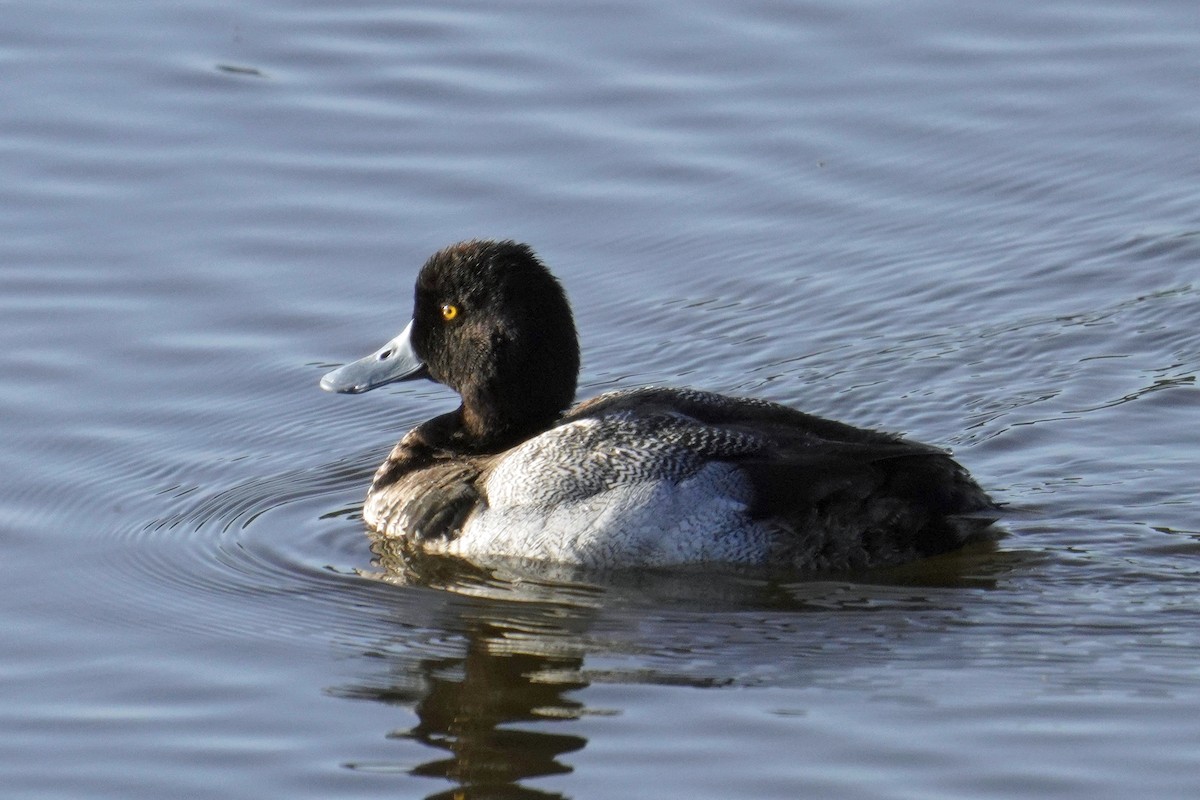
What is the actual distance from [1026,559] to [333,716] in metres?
2.89

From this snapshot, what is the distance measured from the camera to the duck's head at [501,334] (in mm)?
8867

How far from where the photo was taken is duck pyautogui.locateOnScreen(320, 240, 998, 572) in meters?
8.01

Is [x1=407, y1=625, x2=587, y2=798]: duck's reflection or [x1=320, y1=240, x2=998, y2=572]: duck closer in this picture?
[x1=407, y1=625, x2=587, y2=798]: duck's reflection

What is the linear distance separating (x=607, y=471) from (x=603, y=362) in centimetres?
239

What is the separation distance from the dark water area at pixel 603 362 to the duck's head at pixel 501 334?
0.82m

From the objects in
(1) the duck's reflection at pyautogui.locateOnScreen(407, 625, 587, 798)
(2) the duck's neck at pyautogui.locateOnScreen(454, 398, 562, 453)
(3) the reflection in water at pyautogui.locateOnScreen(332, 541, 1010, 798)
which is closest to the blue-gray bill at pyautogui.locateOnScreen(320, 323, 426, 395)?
(2) the duck's neck at pyautogui.locateOnScreen(454, 398, 562, 453)

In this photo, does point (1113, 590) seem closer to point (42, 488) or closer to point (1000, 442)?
point (1000, 442)

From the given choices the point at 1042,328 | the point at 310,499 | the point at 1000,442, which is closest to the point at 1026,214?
the point at 1042,328

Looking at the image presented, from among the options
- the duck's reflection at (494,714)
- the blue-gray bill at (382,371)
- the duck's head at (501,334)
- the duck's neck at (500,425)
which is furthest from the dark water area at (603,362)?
the duck's head at (501,334)

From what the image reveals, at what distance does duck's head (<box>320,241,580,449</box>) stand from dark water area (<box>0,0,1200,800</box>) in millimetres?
824

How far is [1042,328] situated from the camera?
34.0 ft

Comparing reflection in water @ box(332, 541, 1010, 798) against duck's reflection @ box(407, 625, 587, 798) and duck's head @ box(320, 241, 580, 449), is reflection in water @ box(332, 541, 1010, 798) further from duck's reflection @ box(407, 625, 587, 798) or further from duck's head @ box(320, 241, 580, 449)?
duck's head @ box(320, 241, 580, 449)

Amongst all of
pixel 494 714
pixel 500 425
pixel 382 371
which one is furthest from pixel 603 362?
pixel 494 714

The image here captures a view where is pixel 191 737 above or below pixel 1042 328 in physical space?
below
